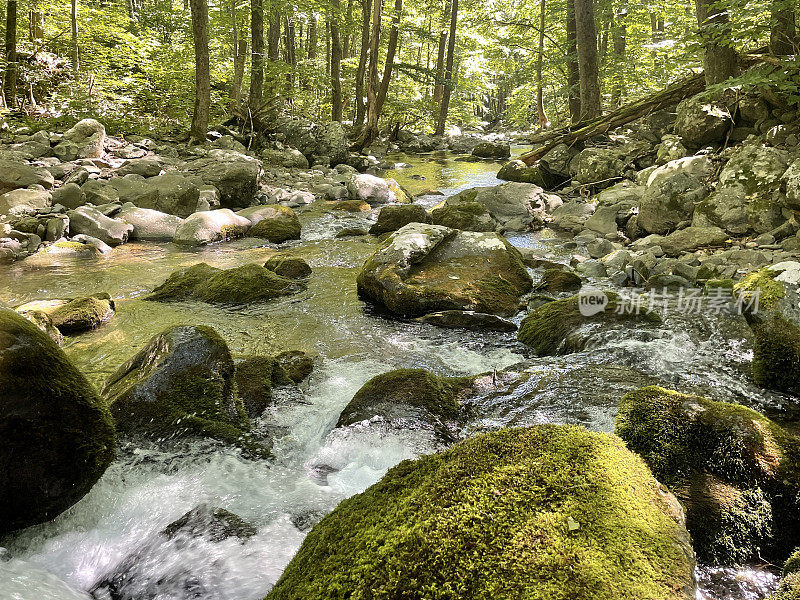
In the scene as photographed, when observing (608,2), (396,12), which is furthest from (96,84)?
(608,2)

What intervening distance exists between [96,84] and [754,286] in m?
17.5

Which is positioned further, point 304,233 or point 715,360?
point 304,233

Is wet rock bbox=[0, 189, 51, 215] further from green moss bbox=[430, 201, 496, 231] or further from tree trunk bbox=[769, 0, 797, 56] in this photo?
tree trunk bbox=[769, 0, 797, 56]

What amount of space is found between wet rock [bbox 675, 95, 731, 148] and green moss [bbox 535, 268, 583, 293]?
4.72 m

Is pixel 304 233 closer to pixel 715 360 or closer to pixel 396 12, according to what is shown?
pixel 715 360

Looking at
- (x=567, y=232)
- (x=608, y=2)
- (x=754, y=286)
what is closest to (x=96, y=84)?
(x=567, y=232)

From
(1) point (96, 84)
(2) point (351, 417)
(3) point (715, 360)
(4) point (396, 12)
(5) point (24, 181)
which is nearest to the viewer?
(2) point (351, 417)

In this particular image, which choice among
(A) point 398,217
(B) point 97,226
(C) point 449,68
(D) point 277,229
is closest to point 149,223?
(B) point 97,226

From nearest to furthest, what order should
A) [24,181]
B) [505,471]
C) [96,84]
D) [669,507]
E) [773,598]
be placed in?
[773,598], [505,471], [669,507], [24,181], [96,84]

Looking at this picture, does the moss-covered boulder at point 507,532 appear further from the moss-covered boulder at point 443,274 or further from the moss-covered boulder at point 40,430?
the moss-covered boulder at point 443,274

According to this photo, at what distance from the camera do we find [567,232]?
9.76 meters

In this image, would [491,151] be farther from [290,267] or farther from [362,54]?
[290,267]

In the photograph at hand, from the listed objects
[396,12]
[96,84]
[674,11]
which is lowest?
[96,84]

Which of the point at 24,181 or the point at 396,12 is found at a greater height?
the point at 396,12
